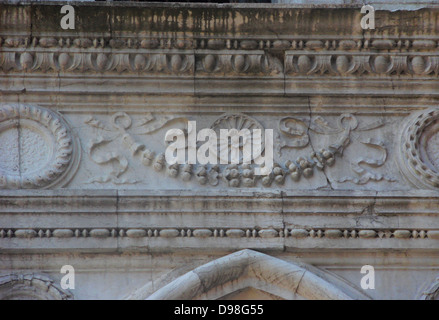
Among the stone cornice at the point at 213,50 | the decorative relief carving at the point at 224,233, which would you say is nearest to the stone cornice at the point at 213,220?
the decorative relief carving at the point at 224,233

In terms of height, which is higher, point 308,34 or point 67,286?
point 308,34

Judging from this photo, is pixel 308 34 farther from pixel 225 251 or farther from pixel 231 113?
pixel 225 251

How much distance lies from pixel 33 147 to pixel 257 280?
73.3 inches

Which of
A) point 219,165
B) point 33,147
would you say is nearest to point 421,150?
point 219,165

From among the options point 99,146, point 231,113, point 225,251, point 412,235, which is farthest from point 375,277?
point 99,146

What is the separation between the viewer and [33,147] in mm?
8586

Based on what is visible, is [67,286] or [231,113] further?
[231,113]

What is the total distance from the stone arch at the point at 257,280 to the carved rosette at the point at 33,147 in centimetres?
108

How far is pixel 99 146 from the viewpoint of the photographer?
8.60m

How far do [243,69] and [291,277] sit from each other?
1606mm

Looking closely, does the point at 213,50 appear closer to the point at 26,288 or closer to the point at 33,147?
the point at 33,147

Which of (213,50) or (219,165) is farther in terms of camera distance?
(213,50)

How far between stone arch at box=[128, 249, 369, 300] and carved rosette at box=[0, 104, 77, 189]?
1083 mm

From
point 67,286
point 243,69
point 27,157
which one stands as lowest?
point 67,286
